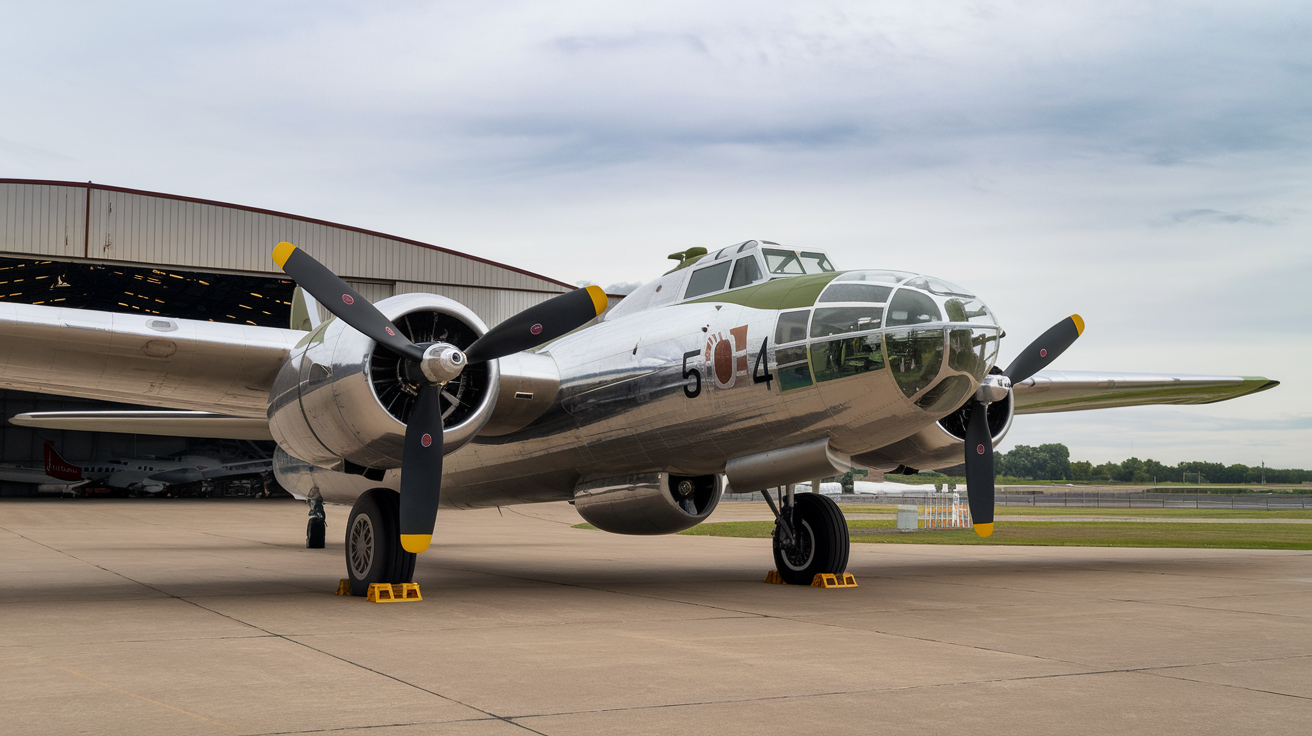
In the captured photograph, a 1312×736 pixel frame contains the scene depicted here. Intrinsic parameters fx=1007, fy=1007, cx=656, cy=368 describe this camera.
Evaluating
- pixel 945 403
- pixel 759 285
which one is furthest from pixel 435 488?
pixel 945 403

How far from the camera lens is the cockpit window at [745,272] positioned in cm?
1133

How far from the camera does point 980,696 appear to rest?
5695 millimetres

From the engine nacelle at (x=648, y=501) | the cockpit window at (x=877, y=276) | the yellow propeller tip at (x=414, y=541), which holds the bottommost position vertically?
the yellow propeller tip at (x=414, y=541)

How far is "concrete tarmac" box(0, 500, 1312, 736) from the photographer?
5.11 meters

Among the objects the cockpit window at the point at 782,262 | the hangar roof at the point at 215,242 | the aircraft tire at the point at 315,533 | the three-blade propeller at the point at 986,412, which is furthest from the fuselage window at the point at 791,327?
the hangar roof at the point at 215,242

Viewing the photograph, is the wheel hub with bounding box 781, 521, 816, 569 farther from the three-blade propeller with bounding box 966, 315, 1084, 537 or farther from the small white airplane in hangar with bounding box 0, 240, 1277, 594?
the three-blade propeller with bounding box 966, 315, 1084, 537

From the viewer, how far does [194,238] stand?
99.1 ft

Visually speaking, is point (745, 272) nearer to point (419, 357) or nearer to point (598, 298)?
point (598, 298)

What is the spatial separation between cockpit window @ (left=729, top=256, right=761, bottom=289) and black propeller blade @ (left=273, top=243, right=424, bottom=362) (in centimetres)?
362

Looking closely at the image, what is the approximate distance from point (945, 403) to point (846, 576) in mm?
3480

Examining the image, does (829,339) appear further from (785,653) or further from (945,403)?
(785,653)

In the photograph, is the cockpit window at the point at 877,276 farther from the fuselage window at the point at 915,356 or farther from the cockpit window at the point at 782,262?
the cockpit window at the point at 782,262

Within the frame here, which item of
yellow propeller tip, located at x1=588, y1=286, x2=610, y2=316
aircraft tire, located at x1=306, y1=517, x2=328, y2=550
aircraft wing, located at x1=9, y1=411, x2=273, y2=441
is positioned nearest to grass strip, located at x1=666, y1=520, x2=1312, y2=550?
aircraft tire, located at x1=306, y1=517, x2=328, y2=550

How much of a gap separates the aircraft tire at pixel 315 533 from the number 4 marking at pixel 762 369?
40.1 ft
